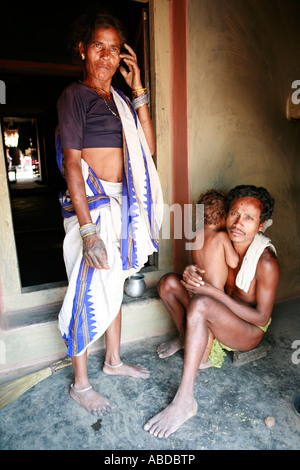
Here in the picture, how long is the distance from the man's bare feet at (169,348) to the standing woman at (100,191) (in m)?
0.61

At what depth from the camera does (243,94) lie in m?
2.72

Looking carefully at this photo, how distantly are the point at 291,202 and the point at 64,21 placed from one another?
4808 millimetres

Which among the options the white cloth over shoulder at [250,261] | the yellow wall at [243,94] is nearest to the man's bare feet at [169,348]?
the white cloth over shoulder at [250,261]

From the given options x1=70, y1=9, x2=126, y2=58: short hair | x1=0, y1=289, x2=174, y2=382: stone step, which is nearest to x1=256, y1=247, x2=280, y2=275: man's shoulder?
x1=0, y1=289, x2=174, y2=382: stone step

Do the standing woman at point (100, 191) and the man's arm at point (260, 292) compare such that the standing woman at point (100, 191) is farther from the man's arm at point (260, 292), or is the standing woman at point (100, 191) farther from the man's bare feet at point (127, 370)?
the man's arm at point (260, 292)

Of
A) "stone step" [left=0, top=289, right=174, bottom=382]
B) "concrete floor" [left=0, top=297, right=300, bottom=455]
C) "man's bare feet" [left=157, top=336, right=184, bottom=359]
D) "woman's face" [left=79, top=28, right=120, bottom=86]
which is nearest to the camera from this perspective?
"concrete floor" [left=0, top=297, right=300, bottom=455]

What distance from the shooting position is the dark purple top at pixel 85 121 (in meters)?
1.78

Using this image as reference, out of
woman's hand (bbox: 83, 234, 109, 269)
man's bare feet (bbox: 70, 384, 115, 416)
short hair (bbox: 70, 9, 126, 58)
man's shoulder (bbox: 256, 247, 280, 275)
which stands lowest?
man's bare feet (bbox: 70, 384, 115, 416)

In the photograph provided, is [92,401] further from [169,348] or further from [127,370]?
[169,348]

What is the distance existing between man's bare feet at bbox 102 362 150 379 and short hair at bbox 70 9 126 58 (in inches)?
80.2

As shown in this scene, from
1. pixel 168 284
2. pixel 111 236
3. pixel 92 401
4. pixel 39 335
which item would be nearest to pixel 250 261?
pixel 168 284

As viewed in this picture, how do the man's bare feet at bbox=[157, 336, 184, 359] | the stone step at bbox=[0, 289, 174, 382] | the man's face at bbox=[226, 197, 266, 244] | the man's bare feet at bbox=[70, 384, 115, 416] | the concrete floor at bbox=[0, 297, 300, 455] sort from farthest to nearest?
1. the man's bare feet at bbox=[157, 336, 184, 359]
2. the stone step at bbox=[0, 289, 174, 382]
3. the man's face at bbox=[226, 197, 266, 244]
4. the man's bare feet at bbox=[70, 384, 115, 416]
5. the concrete floor at bbox=[0, 297, 300, 455]

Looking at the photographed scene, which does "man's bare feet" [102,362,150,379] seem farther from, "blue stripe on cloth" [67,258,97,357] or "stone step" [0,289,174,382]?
"blue stripe on cloth" [67,258,97,357]

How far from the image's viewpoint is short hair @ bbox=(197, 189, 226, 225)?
2.28 m
